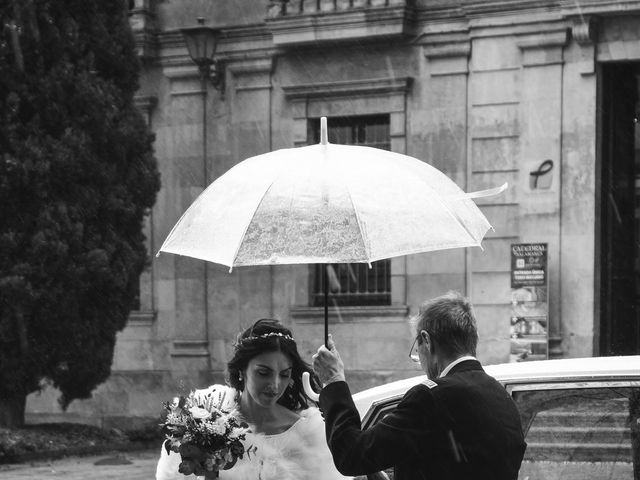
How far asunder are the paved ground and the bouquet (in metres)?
10.1

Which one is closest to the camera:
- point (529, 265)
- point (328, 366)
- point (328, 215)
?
point (328, 366)

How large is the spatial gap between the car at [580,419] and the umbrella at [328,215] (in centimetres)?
82

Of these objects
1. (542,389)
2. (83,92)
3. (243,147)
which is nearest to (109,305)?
(83,92)

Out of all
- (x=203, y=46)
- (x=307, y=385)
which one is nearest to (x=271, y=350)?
(x=307, y=385)

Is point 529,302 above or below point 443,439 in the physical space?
below

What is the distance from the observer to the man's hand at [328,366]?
505 centimetres

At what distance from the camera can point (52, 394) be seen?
23344mm

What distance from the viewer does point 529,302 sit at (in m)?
19.5

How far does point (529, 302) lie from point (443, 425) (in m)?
15.0

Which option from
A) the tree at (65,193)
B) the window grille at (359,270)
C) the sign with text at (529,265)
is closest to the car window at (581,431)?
the tree at (65,193)

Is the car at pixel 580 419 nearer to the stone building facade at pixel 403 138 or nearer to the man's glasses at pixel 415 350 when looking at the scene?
the man's glasses at pixel 415 350

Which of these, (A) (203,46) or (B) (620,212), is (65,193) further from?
(B) (620,212)

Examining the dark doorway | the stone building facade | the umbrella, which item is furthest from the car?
the dark doorway

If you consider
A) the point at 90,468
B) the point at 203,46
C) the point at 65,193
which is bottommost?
the point at 90,468
